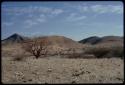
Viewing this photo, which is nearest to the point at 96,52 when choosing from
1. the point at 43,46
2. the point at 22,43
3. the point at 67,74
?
the point at 43,46

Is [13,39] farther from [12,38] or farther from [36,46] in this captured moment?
[12,38]

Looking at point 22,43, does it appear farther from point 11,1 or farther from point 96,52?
point 11,1

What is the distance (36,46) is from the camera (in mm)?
34875

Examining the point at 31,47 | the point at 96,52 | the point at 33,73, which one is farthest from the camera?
the point at 31,47

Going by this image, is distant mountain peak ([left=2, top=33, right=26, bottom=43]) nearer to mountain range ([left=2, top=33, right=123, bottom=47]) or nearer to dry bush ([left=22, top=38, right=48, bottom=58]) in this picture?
mountain range ([left=2, top=33, right=123, bottom=47])

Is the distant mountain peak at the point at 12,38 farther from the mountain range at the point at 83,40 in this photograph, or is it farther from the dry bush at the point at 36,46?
the dry bush at the point at 36,46

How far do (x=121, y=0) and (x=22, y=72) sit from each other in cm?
1016

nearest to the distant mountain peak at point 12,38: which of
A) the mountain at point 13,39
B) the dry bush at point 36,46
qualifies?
the mountain at point 13,39

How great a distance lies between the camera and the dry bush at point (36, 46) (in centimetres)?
3361

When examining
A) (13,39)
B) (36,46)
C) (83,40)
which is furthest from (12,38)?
(83,40)

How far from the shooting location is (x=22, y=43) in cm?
3969

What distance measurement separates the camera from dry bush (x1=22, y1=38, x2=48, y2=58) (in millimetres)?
33612

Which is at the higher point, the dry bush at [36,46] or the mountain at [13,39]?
the mountain at [13,39]

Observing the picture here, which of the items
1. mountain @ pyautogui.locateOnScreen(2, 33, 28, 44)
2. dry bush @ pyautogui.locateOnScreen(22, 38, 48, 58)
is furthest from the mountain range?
dry bush @ pyautogui.locateOnScreen(22, 38, 48, 58)
